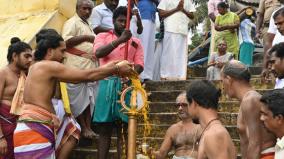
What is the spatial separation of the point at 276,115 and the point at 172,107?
395cm

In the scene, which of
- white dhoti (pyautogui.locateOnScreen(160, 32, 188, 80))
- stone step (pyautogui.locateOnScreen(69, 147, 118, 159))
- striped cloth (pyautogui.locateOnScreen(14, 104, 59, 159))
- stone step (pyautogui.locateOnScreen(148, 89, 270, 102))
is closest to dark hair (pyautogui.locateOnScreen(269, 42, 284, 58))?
striped cloth (pyautogui.locateOnScreen(14, 104, 59, 159))

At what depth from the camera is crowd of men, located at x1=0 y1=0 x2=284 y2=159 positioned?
4.09 meters

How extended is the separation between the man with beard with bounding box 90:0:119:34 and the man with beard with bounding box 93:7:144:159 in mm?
1049

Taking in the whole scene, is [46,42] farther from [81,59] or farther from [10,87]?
[81,59]

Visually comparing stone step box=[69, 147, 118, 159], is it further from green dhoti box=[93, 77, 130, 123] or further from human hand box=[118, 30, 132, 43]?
human hand box=[118, 30, 132, 43]

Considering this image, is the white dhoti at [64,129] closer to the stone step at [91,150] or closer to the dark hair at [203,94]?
the stone step at [91,150]

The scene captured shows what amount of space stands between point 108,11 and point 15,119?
228 cm

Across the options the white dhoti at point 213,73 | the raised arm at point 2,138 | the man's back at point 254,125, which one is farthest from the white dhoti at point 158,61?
the man's back at point 254,125

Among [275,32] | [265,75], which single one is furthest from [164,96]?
[275,32]

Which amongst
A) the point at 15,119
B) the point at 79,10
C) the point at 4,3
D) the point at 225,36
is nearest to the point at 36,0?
the point at 4,3

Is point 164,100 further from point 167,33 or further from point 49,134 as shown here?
point 49,134

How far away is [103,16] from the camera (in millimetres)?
7328

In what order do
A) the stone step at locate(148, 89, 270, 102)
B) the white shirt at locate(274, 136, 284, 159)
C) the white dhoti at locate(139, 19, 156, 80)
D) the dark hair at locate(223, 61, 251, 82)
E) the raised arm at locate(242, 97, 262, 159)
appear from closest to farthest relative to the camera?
the white shirt at locate(274, 136, 284, 159), the raised arm at locate(242, 97, 262, 159), the dark hair at locate(223, 61, 251, 82), the stone step at locate(148, 89, 270, 102), the white dhoti at locate(139, 19, 156, 80)

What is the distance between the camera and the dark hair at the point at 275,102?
12.1ft
